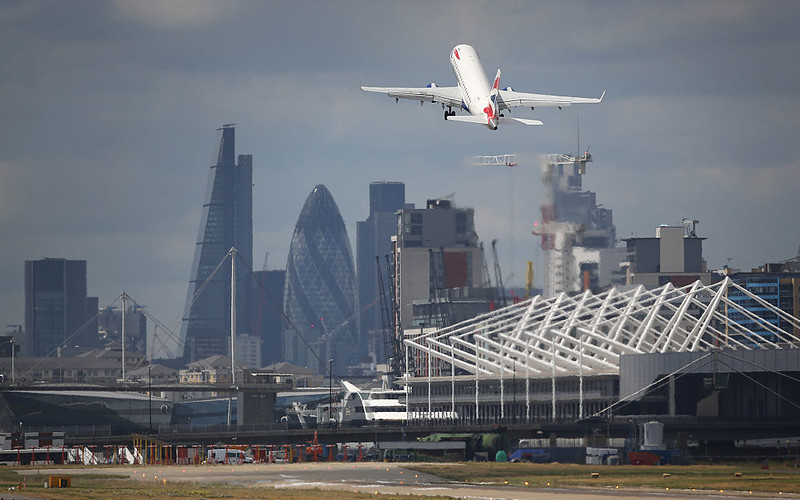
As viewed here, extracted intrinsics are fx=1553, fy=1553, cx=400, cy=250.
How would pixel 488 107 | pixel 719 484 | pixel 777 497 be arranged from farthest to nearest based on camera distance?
1. pixel 488 107
2. pixel 719 484
3. pixel 777 497

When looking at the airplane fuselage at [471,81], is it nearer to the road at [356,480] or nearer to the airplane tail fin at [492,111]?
the airplane tail fin at [492,111]

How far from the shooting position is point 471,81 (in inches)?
7023

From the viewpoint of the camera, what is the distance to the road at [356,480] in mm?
125188

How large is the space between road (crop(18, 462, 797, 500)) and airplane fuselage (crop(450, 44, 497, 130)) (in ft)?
129

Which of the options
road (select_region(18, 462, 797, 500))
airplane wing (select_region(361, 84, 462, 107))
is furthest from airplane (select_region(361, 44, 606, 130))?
road (select_region(18, 462, 797, 500))

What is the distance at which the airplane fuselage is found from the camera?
561 feet

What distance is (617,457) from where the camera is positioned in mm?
179750

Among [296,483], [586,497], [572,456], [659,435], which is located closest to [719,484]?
[586,497]

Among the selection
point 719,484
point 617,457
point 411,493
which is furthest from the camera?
point 617,457

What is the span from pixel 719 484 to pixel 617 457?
42.9m

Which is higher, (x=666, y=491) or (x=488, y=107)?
(x=488, y=107)

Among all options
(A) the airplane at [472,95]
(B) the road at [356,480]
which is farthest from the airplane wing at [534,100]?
(B) the road at [356,480]

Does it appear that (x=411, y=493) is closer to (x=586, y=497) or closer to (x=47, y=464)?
(x=586, y=497)

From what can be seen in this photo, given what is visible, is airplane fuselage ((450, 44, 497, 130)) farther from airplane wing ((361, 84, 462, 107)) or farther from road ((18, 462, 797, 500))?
road ((18, 462, 797, 500))
